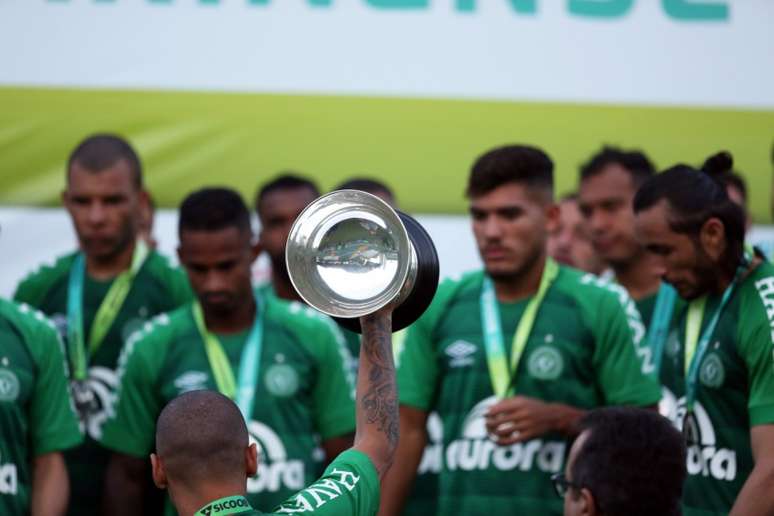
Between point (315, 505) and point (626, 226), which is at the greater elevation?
point (626, 226)

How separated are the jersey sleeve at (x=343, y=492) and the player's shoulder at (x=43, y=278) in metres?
→ 3.38

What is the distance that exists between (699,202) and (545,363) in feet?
2.95

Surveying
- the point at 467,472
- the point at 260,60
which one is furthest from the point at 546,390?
the point at 260,60

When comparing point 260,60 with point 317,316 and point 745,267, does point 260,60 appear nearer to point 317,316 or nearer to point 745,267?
point 317,316

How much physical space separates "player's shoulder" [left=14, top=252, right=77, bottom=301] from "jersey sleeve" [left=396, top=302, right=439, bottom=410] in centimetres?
178

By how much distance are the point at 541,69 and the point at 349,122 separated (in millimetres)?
1078

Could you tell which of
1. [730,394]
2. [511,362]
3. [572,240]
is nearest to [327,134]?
[572,240]

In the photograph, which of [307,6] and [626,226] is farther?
[307,6]

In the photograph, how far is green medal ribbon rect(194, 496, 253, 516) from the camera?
12.9ft

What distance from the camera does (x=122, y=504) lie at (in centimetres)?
662

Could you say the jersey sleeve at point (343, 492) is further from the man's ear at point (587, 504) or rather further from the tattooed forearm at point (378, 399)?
the man's ear at point (587, 504)

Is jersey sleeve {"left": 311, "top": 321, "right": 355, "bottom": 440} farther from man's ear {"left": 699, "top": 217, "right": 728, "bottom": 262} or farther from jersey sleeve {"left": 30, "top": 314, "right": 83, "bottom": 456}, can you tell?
man's ear {"left": 699, "top": 217, "right": 728, "bottom": 262}

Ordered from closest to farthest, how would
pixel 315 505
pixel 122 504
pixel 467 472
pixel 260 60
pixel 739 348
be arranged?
pixel 315 505 → pixel 739 348 → pixel 467 472 → pixel 122 504 → pixel 260 60

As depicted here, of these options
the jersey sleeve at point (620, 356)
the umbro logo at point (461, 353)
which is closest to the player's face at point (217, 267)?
the umbro logo at point (461, 353)
